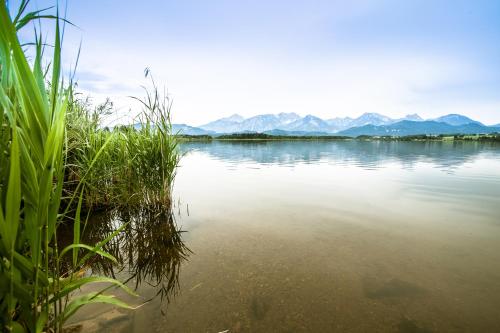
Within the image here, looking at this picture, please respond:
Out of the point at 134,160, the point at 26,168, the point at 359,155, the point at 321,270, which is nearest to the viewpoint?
the point at 26,168

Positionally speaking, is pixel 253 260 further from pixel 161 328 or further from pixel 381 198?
pixel 381 198

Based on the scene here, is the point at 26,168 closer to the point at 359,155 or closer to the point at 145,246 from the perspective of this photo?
the point at 145,246

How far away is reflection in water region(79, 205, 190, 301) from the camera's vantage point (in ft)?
13.3

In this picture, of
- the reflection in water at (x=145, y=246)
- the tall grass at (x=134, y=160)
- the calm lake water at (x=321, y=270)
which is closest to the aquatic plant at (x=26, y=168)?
the reflection in water at (x=145, y=246)

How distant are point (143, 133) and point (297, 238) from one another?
543 cm

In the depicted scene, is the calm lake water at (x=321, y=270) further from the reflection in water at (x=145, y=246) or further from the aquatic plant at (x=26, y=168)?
the aquatic plant at (x=26, y=168)

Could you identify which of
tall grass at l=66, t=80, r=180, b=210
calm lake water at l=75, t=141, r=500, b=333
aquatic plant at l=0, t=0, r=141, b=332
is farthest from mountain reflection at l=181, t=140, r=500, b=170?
aquatic plant at l=0, t=0, r=141, b=332

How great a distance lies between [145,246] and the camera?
17.0ft

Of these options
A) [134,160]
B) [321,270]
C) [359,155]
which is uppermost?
[134,160]

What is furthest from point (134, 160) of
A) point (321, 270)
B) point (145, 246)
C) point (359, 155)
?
point (359, 155)

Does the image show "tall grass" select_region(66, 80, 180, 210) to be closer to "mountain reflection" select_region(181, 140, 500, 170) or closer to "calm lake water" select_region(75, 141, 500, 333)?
"calm lake water" select_region(75, 141, 500, 333)

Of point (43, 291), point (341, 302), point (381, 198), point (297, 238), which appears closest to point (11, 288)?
point (43, 291)

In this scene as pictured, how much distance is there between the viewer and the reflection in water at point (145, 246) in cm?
406

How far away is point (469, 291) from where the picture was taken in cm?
366
